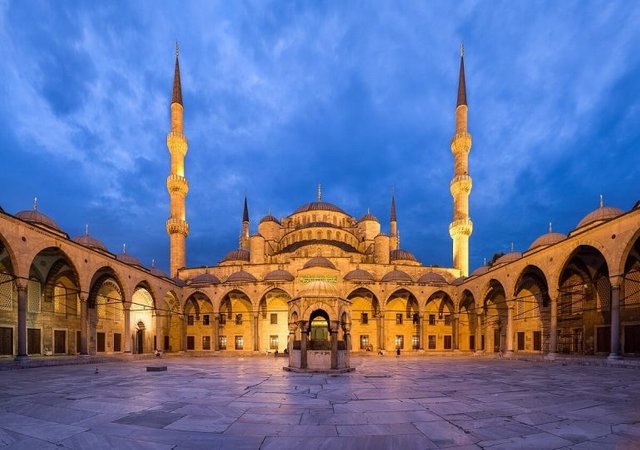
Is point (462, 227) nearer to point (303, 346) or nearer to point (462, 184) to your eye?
point (462, 184)

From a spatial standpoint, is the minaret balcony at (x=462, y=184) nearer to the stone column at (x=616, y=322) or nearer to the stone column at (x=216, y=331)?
the stone column at (x=616, y=322)

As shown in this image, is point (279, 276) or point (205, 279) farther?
point (205, 279)

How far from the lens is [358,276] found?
112 feet

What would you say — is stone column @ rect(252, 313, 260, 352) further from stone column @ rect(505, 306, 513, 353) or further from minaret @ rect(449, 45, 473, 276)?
minaret @ rect(449, 45, 473, 276)

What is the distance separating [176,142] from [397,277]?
25391 mm

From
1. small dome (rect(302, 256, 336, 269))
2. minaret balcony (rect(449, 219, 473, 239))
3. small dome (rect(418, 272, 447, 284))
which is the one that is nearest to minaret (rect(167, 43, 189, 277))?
small dome (rect(302, 256, 336, 269))

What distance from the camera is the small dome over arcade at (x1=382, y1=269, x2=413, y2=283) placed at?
3439cm

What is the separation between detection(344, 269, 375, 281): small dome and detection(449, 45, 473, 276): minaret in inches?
435

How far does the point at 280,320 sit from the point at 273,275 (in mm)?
4471

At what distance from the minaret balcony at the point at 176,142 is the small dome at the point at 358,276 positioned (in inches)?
836

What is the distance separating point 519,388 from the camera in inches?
401

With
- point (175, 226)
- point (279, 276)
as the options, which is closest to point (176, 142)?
point (175, 226)

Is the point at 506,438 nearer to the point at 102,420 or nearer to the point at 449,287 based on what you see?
the point at 102,420

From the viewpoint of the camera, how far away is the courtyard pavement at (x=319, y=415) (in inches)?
202
